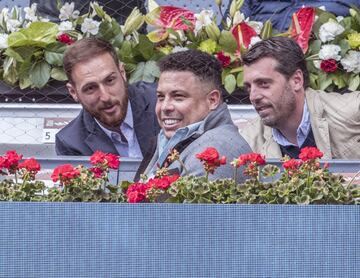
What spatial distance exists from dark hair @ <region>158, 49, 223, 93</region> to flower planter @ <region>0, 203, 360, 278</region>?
4.99 ft

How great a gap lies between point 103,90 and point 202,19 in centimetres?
71

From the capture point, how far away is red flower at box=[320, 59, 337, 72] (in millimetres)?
A: 5566

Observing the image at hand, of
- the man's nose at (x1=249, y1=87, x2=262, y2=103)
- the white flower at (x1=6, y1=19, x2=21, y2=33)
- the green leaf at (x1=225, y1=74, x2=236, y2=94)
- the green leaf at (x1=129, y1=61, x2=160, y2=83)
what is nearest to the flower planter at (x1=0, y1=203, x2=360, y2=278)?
the man's nose at (x1=249, y1=87, x2=262, y2=103)

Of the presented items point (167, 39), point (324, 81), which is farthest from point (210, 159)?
point (167, 39)

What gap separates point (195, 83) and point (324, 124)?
2.00ft

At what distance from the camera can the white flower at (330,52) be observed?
559cm

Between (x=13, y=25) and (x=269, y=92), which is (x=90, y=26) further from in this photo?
(x=269, y=92)

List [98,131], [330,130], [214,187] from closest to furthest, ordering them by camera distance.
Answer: [214,187] < [330,130] < [98,131]

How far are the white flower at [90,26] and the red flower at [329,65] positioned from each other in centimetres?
112

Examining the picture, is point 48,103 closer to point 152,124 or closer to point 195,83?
point 152,124

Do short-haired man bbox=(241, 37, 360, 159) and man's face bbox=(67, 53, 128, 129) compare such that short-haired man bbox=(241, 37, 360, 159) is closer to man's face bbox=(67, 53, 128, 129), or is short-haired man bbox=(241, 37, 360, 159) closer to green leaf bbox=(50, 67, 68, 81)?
man's face bbox=(67, 53, 128, 129)

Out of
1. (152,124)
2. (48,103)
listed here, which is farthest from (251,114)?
(48,103)

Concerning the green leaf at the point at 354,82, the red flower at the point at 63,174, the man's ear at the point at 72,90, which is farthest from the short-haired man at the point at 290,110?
the red flower at the point at 63,174

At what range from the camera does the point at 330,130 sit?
5.09 metres
